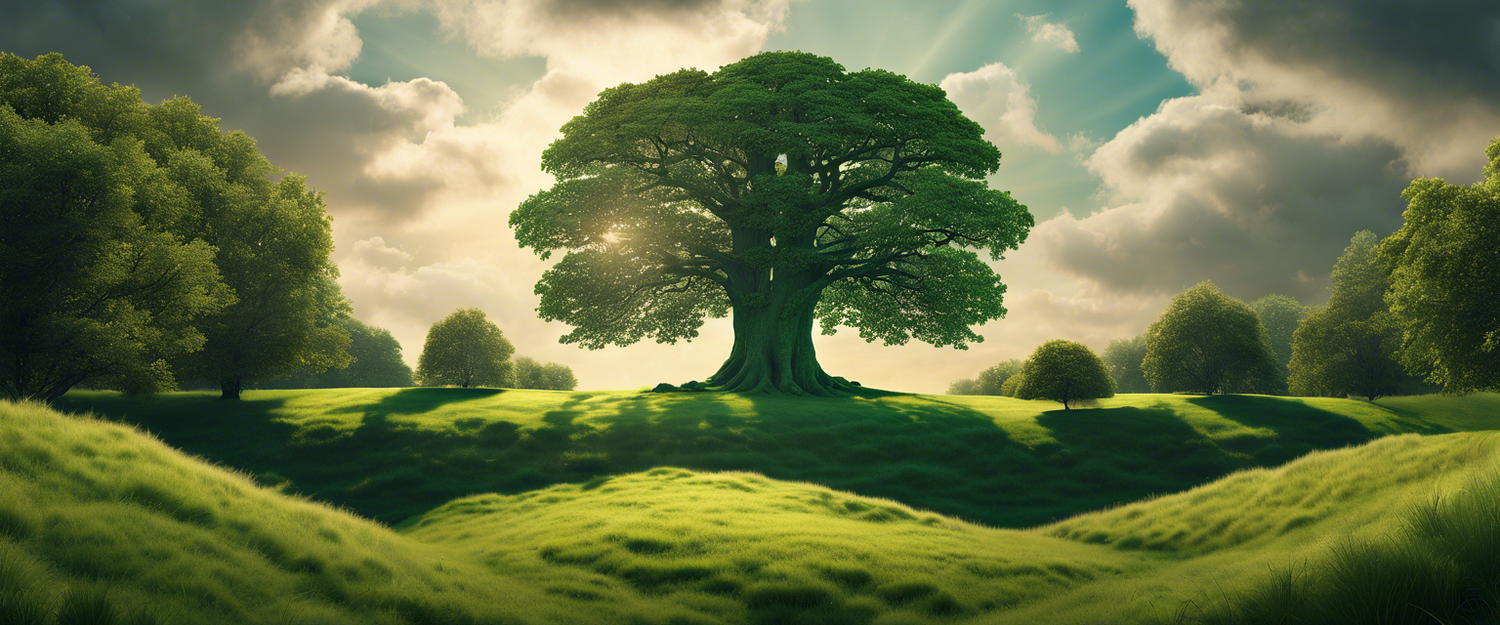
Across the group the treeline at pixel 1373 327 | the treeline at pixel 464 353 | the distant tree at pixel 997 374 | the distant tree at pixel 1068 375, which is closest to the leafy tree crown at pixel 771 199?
the distant tree at pixel 1068 375

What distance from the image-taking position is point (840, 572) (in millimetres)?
10500

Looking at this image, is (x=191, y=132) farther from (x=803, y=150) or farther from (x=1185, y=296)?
(x=1185, y=296)

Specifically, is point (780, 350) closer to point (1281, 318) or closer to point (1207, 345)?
point (1207, 345)

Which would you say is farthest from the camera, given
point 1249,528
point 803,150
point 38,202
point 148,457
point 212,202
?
point 803,150

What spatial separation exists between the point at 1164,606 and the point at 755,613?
479 cm

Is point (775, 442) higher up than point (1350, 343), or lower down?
lower down

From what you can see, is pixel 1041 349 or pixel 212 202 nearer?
pixel 212 202

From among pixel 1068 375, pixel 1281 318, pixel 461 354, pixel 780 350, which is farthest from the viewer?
pixel 1281 318

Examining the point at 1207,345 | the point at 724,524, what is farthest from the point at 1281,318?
the point at 724,524

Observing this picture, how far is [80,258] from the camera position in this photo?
2423cm

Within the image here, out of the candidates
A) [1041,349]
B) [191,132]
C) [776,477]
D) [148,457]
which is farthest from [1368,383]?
[191,132]

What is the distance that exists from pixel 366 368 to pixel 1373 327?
261 ft

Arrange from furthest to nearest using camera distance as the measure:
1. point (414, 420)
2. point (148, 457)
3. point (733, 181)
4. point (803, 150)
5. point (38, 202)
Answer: point (733, 181), point (803, 150), point (414, 420), point (38, 202), point (148, 457)

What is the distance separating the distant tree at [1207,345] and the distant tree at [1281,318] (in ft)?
99.1
